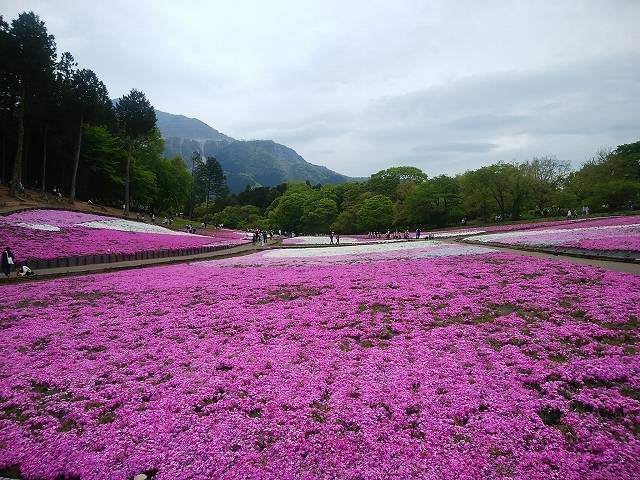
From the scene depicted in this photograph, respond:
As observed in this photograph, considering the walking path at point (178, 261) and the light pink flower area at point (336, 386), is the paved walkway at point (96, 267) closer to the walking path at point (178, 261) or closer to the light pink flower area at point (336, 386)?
the walking path at point (178, 261)

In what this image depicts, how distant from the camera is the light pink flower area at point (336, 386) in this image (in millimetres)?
5051

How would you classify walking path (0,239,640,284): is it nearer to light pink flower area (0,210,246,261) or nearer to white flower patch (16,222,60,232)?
light pink flower area (0,210,246,261)

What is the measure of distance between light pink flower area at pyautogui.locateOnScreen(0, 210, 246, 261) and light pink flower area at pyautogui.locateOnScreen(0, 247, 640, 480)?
575 inches

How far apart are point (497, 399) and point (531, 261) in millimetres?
14442

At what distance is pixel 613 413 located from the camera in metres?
5.75

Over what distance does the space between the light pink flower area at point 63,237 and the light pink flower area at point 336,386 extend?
14612 millimetres

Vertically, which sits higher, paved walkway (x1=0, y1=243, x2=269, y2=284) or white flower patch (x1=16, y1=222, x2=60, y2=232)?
white flower patch (x1=16, y1=222, x2=60, y2=232)

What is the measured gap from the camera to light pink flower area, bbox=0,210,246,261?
25203mm

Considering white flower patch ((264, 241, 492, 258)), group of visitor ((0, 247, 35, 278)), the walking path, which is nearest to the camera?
the walking path

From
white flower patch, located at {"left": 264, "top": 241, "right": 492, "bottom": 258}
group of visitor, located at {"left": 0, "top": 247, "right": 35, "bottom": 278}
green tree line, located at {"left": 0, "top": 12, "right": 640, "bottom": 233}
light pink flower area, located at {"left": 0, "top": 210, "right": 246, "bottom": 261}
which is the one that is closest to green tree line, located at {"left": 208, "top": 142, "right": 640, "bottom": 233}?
green tree line, located at {"left": 0, "top": 12, "right": 640, "bottom": 233}

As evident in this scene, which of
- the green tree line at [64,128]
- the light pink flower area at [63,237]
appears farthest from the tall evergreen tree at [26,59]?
the light pink flower area at [63,237]

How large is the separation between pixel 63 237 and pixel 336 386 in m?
31.3

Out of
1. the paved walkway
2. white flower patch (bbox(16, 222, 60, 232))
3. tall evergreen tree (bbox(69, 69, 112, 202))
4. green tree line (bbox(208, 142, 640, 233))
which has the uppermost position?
tall evergreen tree (bbox(69, 69, 112, 202))

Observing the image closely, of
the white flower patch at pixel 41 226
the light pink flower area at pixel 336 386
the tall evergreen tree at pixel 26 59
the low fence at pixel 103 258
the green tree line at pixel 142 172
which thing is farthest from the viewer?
the green tree line at pixel 142 172
